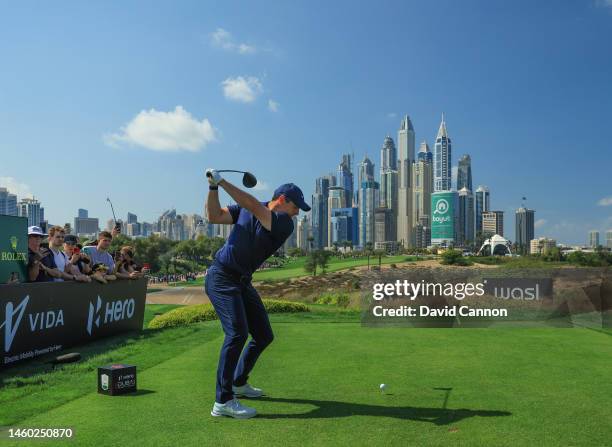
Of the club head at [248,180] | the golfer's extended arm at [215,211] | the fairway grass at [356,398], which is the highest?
the club head at [248,180]

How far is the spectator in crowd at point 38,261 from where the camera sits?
9.84 metres

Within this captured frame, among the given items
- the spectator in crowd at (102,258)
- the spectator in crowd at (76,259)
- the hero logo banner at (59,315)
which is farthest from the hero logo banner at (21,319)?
the spectator in crowd at (102,258)

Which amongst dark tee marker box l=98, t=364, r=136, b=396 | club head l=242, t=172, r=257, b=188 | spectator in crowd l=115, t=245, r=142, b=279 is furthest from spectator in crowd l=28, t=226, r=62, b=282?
club head l=242, t=172, r=257, b=188

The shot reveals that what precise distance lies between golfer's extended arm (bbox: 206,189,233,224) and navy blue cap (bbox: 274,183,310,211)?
62 centimetres

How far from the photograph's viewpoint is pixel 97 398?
6.32m

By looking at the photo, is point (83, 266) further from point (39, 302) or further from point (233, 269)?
point (233, 269)

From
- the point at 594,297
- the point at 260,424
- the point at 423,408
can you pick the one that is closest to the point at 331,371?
the point at 423,408

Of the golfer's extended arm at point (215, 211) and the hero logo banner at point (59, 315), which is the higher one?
the golfer's extended arm at point (215, 211)

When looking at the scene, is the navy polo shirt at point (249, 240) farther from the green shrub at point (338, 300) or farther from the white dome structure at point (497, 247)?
the white dome structure at point (497, 247)

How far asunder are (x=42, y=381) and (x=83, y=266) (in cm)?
439

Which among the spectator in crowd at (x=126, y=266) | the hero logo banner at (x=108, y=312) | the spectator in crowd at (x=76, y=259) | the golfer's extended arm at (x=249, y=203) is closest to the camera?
the golfer's extended arm at (x=249, y=203)

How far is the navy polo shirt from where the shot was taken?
5.85 metres

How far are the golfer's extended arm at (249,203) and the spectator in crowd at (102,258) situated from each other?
25.1 ft

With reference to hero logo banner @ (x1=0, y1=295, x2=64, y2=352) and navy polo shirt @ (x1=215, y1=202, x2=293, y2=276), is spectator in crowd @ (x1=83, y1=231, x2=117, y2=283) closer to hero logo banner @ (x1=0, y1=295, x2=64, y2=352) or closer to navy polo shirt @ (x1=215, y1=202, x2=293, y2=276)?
hero logo banner @ (x1=0, y1=295, x2=64, y2=352)
